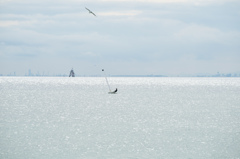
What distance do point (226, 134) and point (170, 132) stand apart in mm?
7902

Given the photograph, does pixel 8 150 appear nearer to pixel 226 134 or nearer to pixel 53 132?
pixel 53 132

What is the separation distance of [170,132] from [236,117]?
Answer: 25236 mm

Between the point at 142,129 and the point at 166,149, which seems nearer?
the point at 166,149

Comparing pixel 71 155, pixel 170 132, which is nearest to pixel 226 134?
pixel 170 132

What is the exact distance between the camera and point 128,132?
54531 millimetres

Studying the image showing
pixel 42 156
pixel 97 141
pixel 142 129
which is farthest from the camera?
pixel 142 129

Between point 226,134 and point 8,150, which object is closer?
point 8,150

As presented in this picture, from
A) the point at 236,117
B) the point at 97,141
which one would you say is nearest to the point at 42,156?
the point at 97,141

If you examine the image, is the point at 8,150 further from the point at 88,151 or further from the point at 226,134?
the point at 226,134

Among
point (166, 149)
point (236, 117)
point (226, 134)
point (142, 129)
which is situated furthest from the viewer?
point (236, 117)

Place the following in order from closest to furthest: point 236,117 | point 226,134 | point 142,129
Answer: point 226,134 < point 142,129 < point 236,117

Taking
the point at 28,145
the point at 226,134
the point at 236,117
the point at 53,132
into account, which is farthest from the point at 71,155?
the point at 236,117

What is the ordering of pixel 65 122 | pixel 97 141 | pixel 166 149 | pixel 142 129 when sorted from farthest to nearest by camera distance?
1. pixel 65 122
2. pixel 142 129
3. pixel 97 141
4. pixel 166 149

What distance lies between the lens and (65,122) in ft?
215
